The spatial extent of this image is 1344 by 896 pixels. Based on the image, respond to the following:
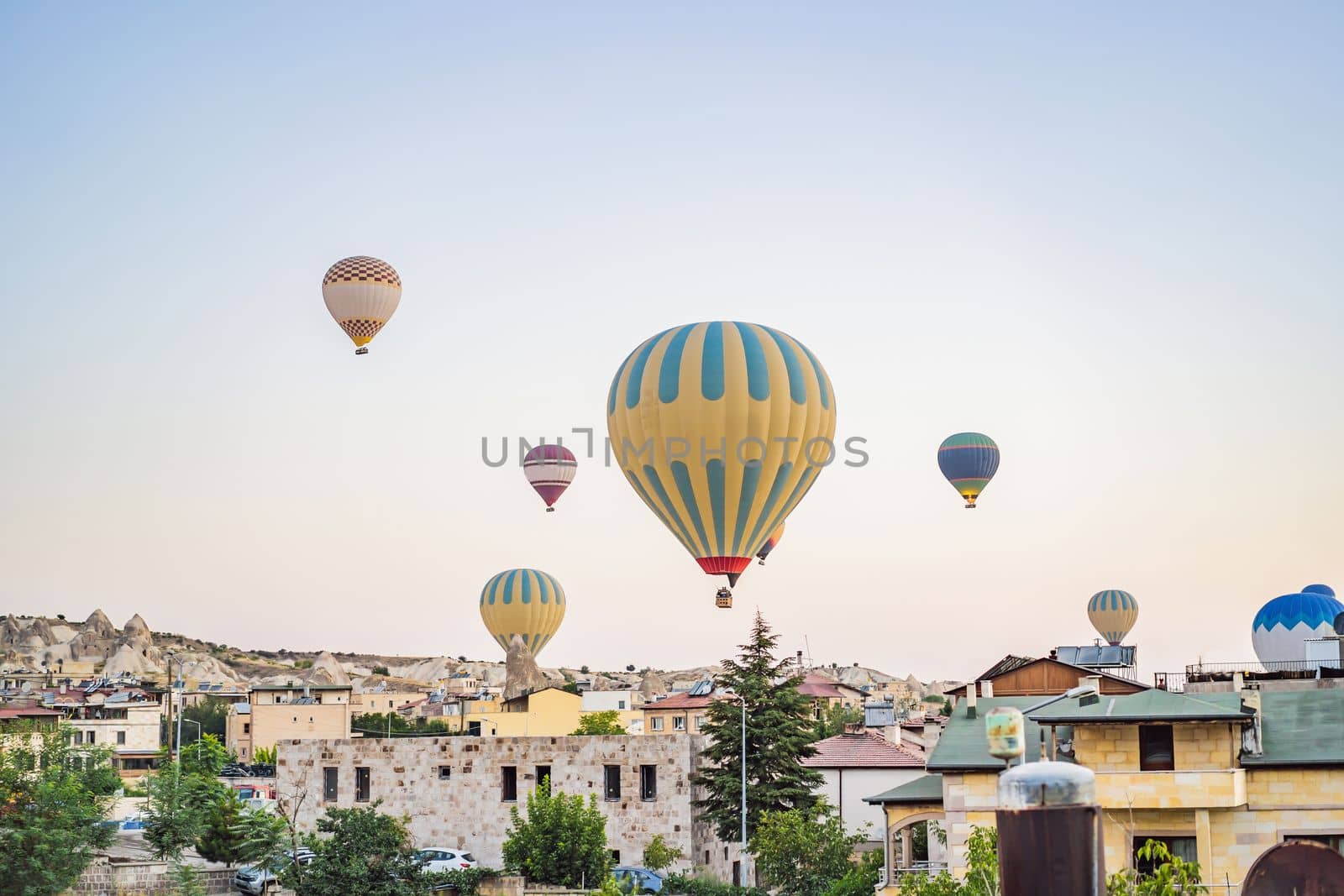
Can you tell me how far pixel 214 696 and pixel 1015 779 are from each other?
124035 mm

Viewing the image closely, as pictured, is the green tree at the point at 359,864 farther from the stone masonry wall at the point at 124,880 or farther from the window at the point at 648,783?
the window at the point at 648,783

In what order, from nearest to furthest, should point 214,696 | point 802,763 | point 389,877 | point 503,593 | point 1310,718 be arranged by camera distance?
point 1310,718 → point 389,877 → point 802,763 → point 503,593 → point 214,696

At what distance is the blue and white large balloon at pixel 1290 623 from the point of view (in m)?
58.6

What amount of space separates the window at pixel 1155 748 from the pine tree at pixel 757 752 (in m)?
18.8

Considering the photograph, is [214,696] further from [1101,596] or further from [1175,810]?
[1175,810]

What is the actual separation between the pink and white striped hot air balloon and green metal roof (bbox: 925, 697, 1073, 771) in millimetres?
38834

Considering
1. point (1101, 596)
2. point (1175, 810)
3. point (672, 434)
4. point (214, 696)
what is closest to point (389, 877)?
point (672, 434)

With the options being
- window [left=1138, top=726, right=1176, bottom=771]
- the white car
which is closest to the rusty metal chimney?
window [left=1138, top=726, right=1176, bottom=771]

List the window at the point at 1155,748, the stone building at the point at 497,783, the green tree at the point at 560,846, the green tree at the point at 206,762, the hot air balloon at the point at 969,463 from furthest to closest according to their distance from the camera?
1. the hot air balloon at the point at 969,463
2. the green tree at the point at 206,762
3. the stone building at the point at 497,783
4. the green tree at the point at 560,846
5. the window at the point at 1155,748

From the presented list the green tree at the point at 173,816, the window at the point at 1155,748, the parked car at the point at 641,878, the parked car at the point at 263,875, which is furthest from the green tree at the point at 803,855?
the green tree at the point at 173,816

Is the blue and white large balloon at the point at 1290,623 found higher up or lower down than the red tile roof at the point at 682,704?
higher up

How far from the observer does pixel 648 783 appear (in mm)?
46250

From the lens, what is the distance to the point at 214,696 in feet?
404

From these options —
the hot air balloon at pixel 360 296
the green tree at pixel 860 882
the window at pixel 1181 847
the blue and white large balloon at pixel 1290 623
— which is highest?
the hot air balloon at pixel 360 296
